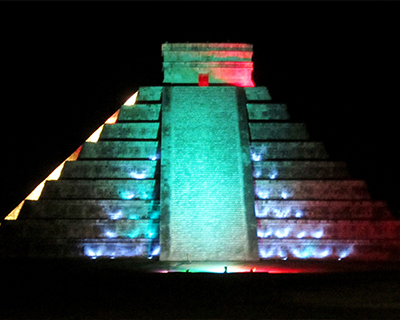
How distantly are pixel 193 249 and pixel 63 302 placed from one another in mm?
6756

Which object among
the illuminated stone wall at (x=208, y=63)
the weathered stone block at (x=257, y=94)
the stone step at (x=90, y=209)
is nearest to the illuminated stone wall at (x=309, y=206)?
the weathered stone block at (x=257, y=94)

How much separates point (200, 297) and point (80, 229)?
794 cm

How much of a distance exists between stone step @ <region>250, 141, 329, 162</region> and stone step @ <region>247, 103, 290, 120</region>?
1.47m

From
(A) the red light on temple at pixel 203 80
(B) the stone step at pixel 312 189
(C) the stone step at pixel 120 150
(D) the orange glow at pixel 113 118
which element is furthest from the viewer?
(A) the red light on temple at pixel 203 80

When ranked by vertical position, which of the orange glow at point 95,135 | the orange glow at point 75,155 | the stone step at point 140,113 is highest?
the stone step at point 140,113

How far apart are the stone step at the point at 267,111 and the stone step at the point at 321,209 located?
155 inches

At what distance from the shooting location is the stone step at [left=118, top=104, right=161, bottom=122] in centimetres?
1500

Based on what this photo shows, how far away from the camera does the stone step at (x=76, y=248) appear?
11859mm

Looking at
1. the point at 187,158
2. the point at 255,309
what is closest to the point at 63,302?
the point at 255,309

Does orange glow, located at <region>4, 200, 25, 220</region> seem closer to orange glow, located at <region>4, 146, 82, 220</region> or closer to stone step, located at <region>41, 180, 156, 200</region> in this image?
orange glow, located at <region>4, 146, 82, 220</region>

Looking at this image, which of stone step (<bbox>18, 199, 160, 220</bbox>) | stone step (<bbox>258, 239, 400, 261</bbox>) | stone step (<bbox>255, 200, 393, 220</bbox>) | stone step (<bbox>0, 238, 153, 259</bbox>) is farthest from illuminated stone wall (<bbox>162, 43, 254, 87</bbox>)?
stone step (<bbox>0, 238, 153, 259</bbox>)

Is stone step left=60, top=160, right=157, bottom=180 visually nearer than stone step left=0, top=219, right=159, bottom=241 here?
No

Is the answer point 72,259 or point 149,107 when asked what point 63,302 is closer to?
point 72,259

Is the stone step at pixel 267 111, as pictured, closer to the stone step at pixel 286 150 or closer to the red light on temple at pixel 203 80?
the stone step at pixel 286 150
